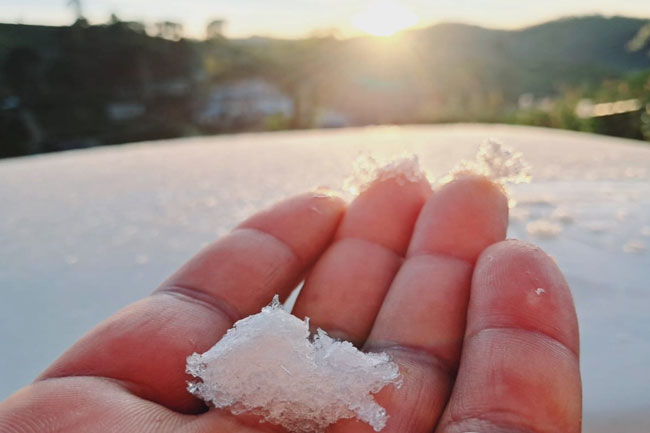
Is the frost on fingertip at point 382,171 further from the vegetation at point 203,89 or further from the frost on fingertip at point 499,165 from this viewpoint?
the vegetation at point 203,89

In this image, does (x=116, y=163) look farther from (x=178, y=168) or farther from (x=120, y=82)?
(x=120, y=82)

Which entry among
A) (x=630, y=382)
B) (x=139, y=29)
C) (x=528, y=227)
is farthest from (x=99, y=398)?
(x=139, y=29)

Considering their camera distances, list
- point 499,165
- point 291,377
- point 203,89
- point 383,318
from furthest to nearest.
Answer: point 203,89
point 499,165
point 383,318
point 291,377

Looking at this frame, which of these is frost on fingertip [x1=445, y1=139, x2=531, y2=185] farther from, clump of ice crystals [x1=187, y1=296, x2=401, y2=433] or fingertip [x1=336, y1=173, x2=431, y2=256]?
clump of ice crystals [x1=187, y1=296, x2=401, y2=433]

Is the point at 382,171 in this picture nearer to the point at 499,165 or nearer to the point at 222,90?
the point at 499,165

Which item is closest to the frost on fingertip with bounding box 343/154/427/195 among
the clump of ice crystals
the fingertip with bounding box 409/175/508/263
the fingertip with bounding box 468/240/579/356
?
the fingertip with bounding box 409/175/508/263

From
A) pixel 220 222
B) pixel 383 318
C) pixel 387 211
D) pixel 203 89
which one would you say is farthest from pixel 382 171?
pixel 203 89

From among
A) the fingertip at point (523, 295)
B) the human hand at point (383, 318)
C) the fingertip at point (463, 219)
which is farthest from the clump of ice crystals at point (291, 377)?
the fingertip at point (463, 219)
